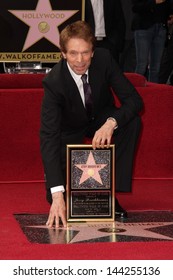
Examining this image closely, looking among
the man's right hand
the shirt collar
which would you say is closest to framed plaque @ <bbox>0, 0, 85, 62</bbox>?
the shirt collar

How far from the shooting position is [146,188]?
4.89 meters

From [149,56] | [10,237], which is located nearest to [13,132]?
[10,237]

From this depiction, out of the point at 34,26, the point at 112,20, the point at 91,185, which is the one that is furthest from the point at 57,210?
the point at 112,20

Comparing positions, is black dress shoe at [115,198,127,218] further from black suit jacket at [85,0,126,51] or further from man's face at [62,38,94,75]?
black suit jacket at [85,0,126,51]

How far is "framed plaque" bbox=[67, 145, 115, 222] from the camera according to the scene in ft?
12.9

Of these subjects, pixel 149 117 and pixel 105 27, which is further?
pixel 105 27

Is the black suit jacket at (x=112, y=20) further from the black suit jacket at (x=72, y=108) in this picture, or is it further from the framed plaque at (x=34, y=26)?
the black suit jacket at (x=72, y=108)

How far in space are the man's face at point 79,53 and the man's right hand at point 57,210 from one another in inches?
22.9

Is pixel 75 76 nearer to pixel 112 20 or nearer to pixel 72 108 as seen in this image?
pixel 72 108

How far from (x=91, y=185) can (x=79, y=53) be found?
1.99ft

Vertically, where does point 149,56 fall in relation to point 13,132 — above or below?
above

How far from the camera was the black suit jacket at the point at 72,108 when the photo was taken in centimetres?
401

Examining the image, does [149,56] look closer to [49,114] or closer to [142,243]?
[49,114]
